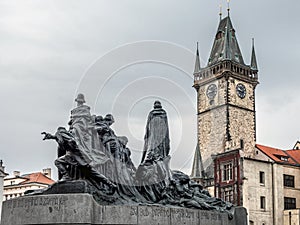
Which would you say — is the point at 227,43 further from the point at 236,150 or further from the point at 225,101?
the point at 236,150

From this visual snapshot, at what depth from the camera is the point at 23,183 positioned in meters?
Answer: 73.6

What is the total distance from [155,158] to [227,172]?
43.4 metres

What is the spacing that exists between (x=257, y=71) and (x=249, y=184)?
30.0 metres

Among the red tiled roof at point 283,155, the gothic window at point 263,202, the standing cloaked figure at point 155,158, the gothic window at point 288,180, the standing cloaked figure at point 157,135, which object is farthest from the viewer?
the red tiled roof at point 283,155

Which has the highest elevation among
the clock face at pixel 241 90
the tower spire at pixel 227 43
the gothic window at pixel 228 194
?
the tower spire at pixel 227 43

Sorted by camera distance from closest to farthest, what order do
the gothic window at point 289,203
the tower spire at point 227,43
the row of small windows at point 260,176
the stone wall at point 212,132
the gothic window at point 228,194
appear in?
the gothic window at point 228,194 < the row of small windows at point 260,176 < the gothic window at point 289,203 < the stone wall at point 212,132 < the tower spire at point 227,43

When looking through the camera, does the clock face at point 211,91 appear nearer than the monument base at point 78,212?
No

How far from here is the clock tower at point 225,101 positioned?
7631cm

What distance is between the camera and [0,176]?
60844mm

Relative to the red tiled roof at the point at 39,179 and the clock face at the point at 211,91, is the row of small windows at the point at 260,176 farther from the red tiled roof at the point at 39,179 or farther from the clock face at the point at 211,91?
the red tiled roof at the point at 39,179

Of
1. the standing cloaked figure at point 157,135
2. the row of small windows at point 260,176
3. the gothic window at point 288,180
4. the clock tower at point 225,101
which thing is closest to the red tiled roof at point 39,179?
the clock tower at point 225,101

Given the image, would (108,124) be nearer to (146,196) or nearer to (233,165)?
(146,196)

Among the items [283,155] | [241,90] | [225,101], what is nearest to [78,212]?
[283,155]

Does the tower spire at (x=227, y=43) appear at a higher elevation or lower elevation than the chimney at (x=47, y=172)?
higher
